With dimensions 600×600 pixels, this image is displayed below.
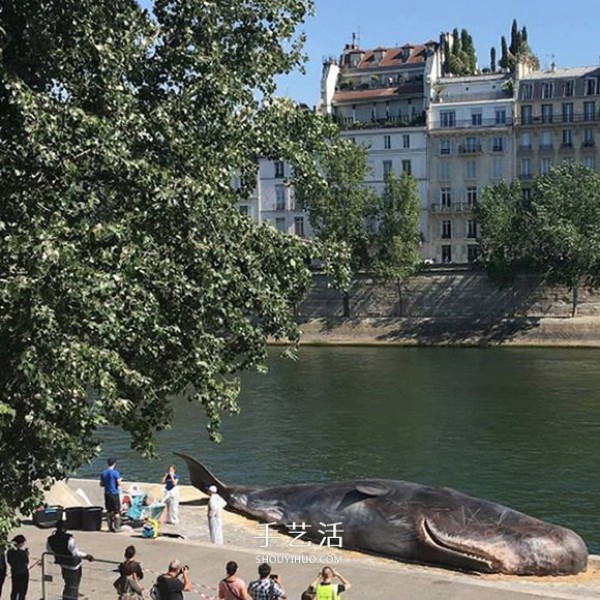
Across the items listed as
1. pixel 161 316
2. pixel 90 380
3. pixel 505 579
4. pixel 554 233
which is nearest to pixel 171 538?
pixel 505 579

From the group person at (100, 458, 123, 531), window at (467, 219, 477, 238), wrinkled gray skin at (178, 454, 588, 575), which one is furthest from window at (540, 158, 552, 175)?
person at (100, 458, 123, 531)

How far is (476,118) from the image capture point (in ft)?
353

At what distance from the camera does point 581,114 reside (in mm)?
103750

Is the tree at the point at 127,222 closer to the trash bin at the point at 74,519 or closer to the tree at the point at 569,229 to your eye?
the trash bin at the point at 74,519

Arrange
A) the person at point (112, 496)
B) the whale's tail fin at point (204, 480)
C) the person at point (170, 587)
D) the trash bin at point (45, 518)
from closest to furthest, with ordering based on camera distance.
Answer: the person at point (170, 587)
the trash bin at point (45, 518)
the person at point (112, 496)
the whale's tail fin at point (204, 480)

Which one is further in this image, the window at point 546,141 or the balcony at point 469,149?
the balcony at point 469,149

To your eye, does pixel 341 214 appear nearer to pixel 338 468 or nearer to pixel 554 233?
pixel 554 233

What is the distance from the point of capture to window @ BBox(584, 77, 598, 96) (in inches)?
4091

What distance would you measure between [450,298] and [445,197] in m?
19.6

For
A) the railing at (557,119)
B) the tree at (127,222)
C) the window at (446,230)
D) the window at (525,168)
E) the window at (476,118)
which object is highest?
the window at (476,118)

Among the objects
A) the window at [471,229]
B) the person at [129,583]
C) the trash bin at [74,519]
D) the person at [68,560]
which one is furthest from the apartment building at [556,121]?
the person at [129,583]

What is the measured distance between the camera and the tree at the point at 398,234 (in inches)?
3622

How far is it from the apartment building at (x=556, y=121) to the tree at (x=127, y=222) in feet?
293

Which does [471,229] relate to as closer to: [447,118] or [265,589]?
[447,118]
